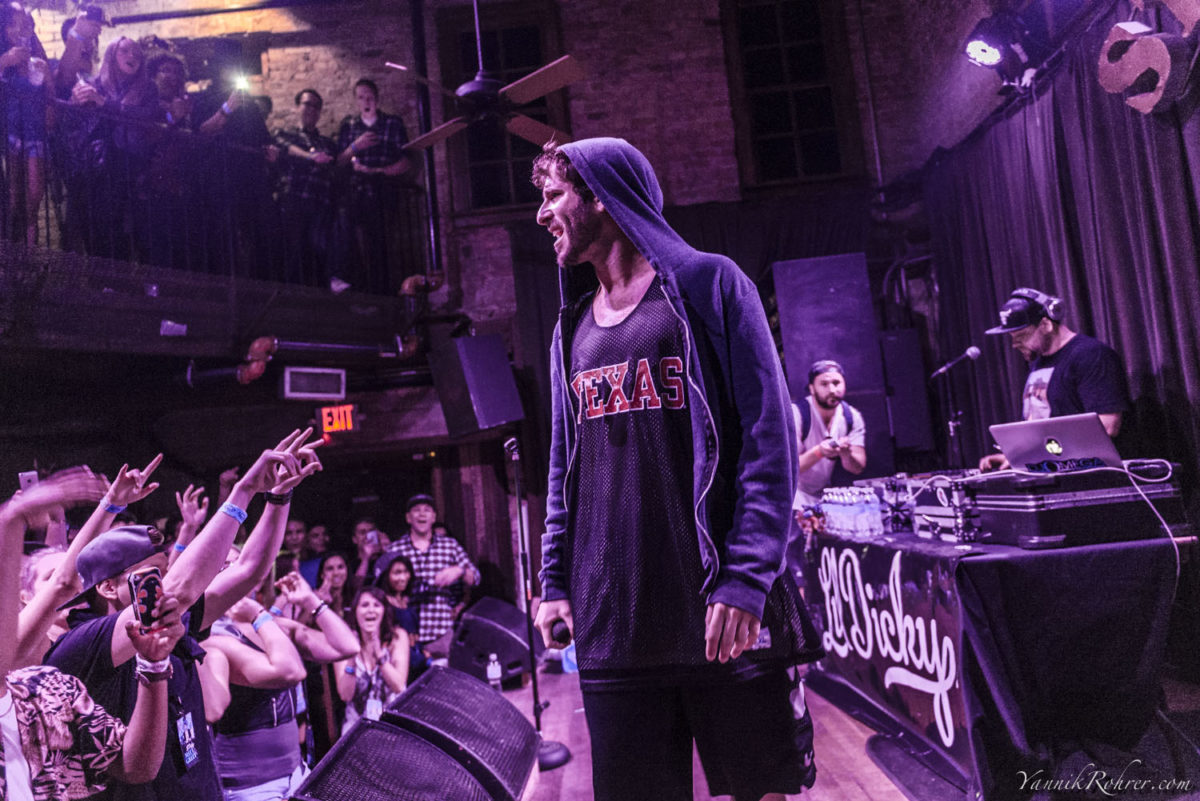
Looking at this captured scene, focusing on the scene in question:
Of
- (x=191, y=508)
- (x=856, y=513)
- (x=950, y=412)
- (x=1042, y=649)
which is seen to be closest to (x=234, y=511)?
(x=191, y=508)

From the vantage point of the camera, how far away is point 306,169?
24.8 feet

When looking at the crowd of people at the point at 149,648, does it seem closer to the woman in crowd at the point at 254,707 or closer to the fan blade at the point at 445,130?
the woman in crowd at the point at 254,707

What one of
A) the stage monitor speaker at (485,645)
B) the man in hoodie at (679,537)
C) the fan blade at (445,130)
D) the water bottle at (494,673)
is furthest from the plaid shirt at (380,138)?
the man in hoodie at (679,537)

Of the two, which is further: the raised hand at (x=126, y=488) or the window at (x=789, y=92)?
the window at (x=789, y=92)

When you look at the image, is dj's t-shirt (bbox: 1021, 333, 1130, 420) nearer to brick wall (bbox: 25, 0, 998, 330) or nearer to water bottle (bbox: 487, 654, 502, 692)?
water bottle (bbox: 487, 654, 502, 692)

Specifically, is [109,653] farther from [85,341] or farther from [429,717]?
[85,341]

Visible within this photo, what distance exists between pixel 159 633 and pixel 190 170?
19.4ft

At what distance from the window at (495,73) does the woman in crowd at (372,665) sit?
5093mm

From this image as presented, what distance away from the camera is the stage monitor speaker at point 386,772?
2309 mm

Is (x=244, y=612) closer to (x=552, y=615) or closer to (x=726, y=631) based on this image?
(x=552, y=615)

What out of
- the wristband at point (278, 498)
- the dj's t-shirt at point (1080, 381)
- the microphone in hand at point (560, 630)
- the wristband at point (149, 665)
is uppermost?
the dj's t-shirt at point (1080, 381)

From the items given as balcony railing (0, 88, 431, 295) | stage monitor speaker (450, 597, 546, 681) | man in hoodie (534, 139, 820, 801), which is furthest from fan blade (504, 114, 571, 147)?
man in hoodie (534, 139, 820, 801)

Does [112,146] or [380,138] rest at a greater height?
[380,138]

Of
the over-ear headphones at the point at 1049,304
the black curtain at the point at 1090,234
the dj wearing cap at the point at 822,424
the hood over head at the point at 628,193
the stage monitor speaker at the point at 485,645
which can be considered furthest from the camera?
the stage monitor speaker at the point at 485,645
